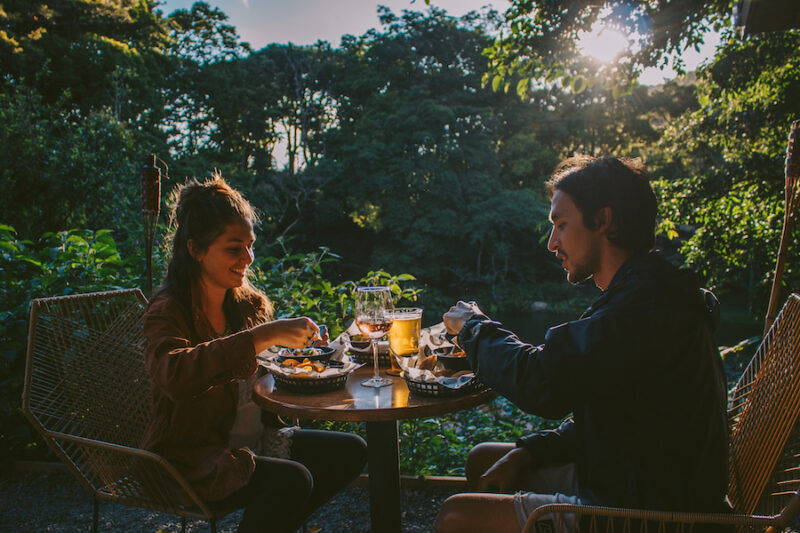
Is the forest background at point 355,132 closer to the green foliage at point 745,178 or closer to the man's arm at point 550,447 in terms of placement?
the green foliage at point 745,178

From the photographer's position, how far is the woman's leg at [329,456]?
171 cm

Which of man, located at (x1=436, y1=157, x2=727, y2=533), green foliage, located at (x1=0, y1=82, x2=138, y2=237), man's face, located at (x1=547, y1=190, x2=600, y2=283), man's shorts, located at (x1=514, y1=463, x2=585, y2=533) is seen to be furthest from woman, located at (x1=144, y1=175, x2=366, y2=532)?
green foliage, located at (x1=0, y1=82, x2=138, y2=237)

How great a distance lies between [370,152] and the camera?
44.6 feet

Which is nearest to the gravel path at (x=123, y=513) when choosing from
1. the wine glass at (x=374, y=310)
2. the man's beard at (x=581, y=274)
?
the wine glass at (x=374, y=310)

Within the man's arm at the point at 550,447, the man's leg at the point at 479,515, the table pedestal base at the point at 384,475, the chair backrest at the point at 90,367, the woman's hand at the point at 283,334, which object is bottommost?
the table pedestal base at the point at 384,475

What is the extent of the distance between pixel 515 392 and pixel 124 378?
1462 mm

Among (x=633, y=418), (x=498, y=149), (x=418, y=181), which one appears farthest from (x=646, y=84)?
(x=633, y=418)

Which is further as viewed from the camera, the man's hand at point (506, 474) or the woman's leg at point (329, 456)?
the woman's leg at point (329, 456)

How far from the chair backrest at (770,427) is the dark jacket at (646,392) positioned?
0.21 metres

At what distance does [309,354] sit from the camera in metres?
1.60

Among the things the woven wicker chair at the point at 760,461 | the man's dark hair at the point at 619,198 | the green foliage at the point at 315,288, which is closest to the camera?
the woven wicker chair at the point at 760,461

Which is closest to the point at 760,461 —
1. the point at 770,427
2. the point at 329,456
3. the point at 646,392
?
the point at 770,427

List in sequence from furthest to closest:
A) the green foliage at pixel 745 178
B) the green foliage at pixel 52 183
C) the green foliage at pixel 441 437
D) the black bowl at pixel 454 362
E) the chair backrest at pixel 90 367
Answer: the green foliage at pixel 52 183, the green foliage at pixel 745 178, the green foliage at pixel 441 437, the chair backrest at pixel 90 367, the black bowl at pixel 454 362

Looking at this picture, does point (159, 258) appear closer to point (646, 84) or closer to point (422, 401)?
point (422, 401)
